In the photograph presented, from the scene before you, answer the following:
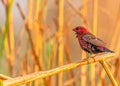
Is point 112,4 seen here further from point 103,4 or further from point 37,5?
point 37,5

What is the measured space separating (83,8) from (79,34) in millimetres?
383

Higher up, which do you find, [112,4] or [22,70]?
[112,4]

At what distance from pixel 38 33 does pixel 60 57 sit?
0.11 m

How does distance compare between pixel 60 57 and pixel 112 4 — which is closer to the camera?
pixel 60 57

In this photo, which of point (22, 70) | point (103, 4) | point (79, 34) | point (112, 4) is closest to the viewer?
point (79, 34)

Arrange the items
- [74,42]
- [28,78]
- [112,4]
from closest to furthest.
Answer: [28,78] < [112,4] < [74,42]

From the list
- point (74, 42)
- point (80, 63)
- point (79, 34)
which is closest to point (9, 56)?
point (79, 34)

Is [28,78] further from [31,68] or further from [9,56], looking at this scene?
[31,68]

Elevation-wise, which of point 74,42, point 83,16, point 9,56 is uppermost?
point 83,16

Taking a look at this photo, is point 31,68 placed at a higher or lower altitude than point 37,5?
lower

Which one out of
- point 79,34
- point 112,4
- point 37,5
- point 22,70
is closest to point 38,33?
point 37,5

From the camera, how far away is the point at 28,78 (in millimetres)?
497

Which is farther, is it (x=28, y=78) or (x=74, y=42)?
(x=74, y=42)

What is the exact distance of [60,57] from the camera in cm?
116
